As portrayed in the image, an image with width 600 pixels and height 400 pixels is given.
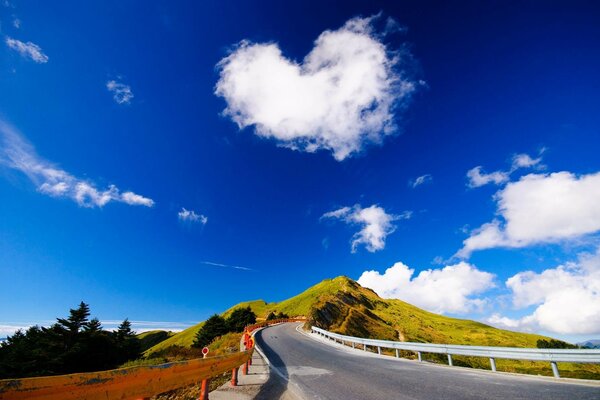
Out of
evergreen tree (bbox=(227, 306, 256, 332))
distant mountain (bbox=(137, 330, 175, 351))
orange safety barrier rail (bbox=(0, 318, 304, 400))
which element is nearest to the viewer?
orange safety barrier rail (bbox=(0, 318, 304, 400))

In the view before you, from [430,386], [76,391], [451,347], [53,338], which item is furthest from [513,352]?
[53,338]

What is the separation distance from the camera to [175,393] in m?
8.68

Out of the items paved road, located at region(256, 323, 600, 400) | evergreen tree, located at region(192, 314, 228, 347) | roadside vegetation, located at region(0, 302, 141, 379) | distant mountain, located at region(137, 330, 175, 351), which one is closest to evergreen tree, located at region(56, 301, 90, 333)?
roadside vegetation, located at region(0, 302, 141, 379)

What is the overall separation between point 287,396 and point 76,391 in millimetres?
5603

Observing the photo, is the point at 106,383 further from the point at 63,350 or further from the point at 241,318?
the point at 241,318

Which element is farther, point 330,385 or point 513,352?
point 513,352

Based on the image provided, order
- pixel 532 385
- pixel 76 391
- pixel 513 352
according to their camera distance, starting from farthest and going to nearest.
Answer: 1. pixel 513 352
2. pixel 532 385
3. pixel 76 391

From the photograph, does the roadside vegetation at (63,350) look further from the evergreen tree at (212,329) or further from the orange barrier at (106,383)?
the orange barrier at (106,383)

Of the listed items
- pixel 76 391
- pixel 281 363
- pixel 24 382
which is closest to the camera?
pixel 24 382

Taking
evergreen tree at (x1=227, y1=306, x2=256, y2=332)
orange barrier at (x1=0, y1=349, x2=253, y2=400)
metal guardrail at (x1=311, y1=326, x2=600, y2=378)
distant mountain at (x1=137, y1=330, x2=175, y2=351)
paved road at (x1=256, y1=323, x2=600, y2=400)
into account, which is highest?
evergreen tree at (x1=227, y1=306, x2=256, y2=332)

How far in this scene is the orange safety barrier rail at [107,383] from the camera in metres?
2.61

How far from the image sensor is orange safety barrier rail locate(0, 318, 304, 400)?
8.57 ft

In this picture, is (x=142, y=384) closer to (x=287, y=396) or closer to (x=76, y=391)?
(x=76, y=391)

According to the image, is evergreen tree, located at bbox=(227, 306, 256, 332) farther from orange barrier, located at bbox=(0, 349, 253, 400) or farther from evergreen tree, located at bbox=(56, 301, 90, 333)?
orange barrier, located at bbox=(0, 349, 253, 400)
